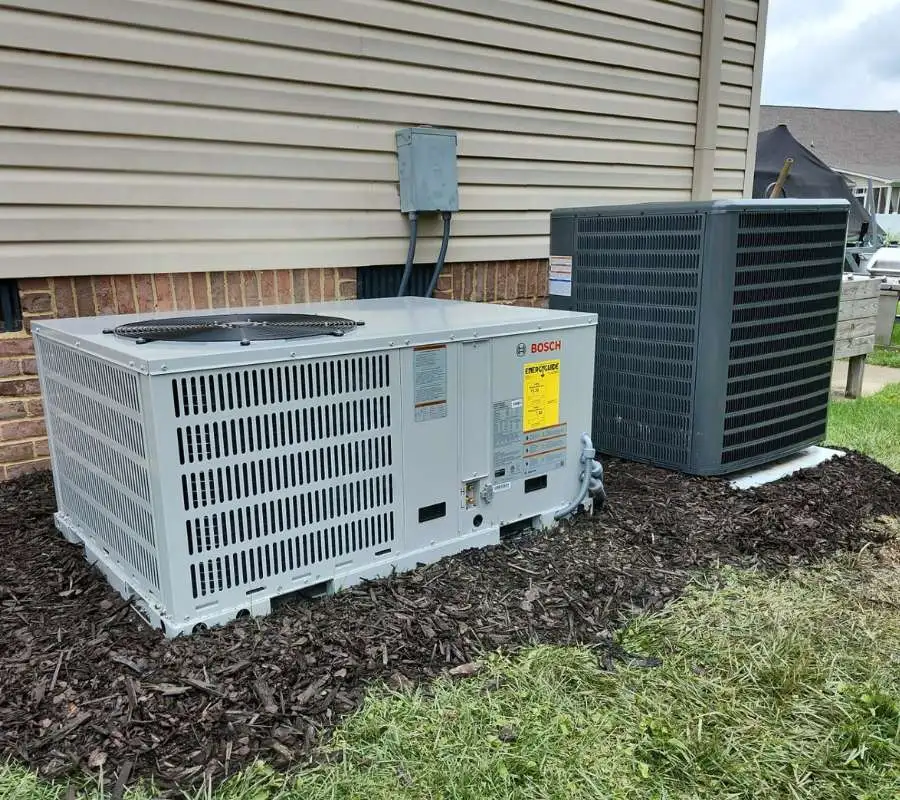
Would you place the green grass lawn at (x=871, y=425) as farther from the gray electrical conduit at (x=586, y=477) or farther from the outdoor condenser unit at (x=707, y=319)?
the gray electrical conduit at (x=586, y=477)

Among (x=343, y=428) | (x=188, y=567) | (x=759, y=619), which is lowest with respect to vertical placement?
(x=759, y=619)

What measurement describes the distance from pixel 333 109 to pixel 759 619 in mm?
3037

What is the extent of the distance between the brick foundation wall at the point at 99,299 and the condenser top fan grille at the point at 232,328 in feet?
2.63

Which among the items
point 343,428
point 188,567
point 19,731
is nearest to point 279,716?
point 188,567

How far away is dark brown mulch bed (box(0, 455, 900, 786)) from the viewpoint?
1.79m

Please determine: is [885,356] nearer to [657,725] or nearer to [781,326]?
[781,326]

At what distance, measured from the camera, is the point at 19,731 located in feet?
5.86

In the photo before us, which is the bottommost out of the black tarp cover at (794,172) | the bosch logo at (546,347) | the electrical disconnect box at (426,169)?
the bosch logo at (546,347)

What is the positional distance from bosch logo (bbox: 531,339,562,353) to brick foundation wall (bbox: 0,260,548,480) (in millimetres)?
1579

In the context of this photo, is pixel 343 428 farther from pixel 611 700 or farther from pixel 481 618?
pixel 611 700

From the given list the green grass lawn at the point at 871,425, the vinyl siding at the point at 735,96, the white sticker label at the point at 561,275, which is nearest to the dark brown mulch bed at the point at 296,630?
the white sticker label at the point at 561,275

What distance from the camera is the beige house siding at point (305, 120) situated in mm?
3051

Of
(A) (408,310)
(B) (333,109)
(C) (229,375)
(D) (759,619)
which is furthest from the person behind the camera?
(B) (333,109)

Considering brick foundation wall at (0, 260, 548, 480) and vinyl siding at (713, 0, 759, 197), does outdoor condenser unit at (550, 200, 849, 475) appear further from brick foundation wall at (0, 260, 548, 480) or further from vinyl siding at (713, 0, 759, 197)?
vinyl siding at (713, 0, 759, 197)
